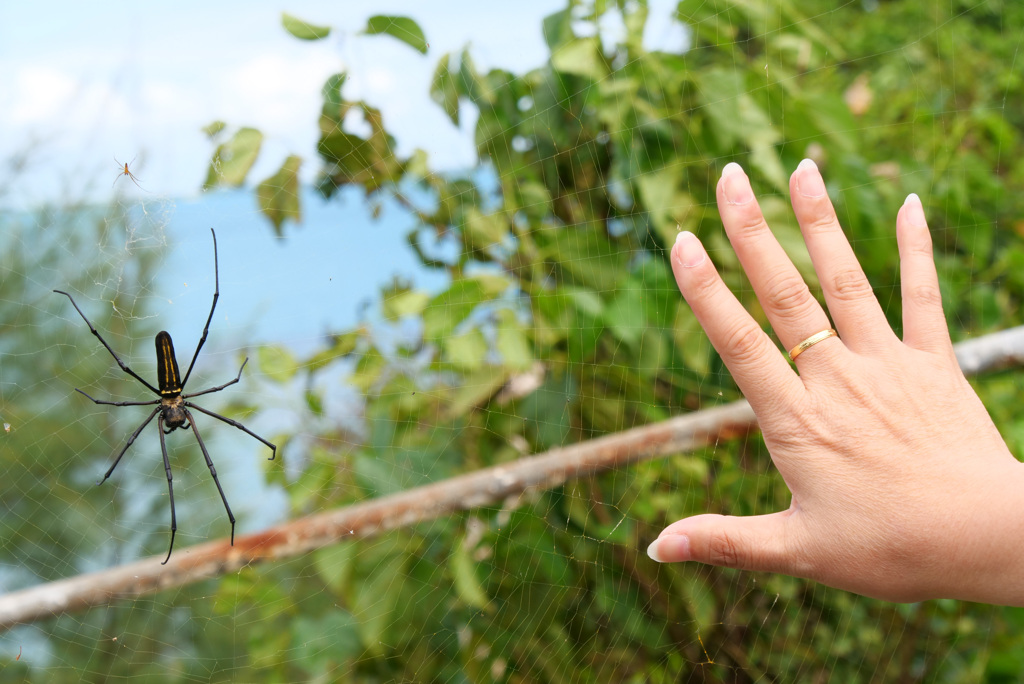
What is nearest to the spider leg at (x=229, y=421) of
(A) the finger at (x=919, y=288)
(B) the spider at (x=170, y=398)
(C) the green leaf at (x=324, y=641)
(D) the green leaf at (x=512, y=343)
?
(B) the spider at (x=170, y=398)

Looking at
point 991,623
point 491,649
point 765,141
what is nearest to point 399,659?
point 491,649

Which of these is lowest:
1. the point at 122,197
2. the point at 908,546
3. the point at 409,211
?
the point at 908,546

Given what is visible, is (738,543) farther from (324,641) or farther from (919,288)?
(324,641)

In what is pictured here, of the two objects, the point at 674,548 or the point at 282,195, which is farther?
the point at 282,195

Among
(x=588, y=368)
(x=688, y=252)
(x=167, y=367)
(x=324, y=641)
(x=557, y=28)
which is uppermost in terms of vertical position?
(x=557, y=28)

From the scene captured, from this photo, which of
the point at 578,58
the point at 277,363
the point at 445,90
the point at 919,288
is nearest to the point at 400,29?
the point at 445,90

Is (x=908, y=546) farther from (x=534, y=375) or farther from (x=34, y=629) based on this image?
(x=34, y=629)

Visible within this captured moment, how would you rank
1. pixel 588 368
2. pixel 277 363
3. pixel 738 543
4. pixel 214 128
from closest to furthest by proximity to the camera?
pixel 738 543, pixel 214 128, pixel 277 363, pixel 588 368
